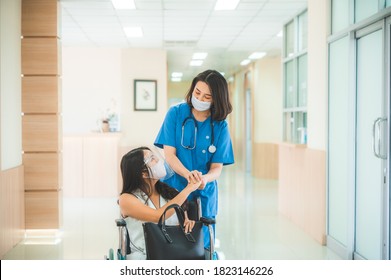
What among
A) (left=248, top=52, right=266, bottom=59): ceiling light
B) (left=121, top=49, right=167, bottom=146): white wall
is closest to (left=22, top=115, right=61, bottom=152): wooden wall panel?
(left=121, top=49, right=167, bottom=146): white wall

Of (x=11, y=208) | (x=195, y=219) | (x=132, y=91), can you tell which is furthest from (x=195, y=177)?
(x=132, y=91)

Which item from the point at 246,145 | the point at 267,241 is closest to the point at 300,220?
the point at 267,241

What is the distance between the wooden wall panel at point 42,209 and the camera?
16.7 feet

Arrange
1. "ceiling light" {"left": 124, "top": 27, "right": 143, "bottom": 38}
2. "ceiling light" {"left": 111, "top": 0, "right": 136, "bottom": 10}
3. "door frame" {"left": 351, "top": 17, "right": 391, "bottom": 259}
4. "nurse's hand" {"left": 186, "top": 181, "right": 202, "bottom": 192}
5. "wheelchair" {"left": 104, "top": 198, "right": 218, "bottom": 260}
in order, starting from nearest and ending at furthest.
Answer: "wheelchair" {"left": 104, "top": 198, "right": 218, "bottom": 260} → "nurse's hand" {"left": 186, "top": 181, "right": 202, "bottom": 192} → "door frame" {"left": 351, "top": 17, "right": 391, "bottom": 259} → "ceiling light" {"left": 111, "top": 0, "right": 136, "bottom": 10} → "ceiling light" {"left": 124, "top": 27, "right": 143, "bottom": 38}

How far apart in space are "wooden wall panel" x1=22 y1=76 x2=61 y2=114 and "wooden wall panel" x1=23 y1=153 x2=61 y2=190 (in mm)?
438

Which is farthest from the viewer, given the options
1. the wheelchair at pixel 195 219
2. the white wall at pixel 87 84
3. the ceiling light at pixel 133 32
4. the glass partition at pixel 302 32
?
the white wall at pixel 87 84

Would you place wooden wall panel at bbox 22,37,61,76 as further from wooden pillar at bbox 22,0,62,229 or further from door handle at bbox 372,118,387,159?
door handle at bbox 372,118,387,159

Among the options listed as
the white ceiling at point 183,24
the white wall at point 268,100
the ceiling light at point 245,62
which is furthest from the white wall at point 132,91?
the ceiling light at point 245,62

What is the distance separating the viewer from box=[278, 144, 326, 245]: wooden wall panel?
16.1 ft

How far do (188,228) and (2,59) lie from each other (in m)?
2.72

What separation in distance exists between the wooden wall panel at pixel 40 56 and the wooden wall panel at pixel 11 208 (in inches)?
37.5

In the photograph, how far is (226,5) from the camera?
242 inches

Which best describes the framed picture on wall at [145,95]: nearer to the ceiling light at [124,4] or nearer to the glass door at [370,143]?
the ceiling light at [124,4]

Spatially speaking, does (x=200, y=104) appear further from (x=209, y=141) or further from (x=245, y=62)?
(x=245, y=62)
